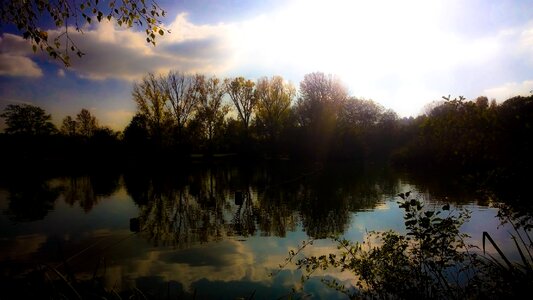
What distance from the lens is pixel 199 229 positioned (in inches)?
558

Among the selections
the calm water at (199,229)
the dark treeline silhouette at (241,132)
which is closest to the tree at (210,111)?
the dark treeline silhouette at (241,132)

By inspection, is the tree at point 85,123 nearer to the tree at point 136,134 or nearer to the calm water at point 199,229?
the tree at point 136,134

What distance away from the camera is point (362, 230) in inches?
Result: 525

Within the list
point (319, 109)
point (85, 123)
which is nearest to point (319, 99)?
point (319, 109)

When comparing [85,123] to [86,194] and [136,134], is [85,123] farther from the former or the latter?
[86,194]

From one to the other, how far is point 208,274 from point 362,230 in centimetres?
642

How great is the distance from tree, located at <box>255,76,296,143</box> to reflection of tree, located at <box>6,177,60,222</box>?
4377 cm

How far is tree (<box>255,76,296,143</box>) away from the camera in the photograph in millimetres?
68250

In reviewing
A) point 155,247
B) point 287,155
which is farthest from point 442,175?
point 287,155

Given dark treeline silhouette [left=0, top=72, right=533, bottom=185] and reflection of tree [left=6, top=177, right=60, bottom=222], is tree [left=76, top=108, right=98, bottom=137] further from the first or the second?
reflection of tree [left=6, top=177, right=60, bottom=222]

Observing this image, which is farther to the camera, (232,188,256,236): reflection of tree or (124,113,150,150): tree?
(124,113,150,150): tree

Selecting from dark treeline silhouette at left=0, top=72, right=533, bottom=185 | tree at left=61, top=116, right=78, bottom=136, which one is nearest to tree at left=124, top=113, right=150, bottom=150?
dark treeline silhouette at left=0, top=72, right=533, bottom=185

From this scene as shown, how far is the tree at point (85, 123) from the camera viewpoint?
287ft

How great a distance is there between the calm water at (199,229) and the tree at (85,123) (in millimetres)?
66323
